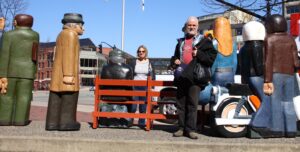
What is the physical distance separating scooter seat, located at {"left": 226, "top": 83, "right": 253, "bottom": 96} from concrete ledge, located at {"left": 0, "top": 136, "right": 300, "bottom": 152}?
1.11 meters

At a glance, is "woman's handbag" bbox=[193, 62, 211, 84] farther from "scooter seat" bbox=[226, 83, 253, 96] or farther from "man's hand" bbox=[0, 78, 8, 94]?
"man's hand" bbox=[0, 78, 8, 94]

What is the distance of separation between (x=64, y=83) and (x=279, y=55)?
11.4 feet

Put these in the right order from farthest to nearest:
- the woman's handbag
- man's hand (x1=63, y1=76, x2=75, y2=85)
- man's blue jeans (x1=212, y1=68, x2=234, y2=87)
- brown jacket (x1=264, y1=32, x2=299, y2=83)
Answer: man's blue jeans (x1=212, y1=68, x2=234, y2=87) → man's hand (x1=63, y1=76, x2=75, y2=85) → brown jacket (x1=264, y1=32, x2=299, y2=83) → the woman's handbag

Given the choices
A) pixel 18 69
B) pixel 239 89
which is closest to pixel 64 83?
pixel 18 69

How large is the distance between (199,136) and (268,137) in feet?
3.48

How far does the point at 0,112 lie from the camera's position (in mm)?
6934

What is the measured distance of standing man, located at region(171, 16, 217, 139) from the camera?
5867 mm

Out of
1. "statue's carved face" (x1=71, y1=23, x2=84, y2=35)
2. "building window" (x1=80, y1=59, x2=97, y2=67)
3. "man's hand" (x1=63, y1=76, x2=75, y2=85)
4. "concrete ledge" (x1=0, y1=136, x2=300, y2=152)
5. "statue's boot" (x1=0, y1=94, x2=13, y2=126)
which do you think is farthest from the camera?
"building window" (x1=80, y1=59, x2=97, y2=67)

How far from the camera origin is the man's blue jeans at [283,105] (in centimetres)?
605

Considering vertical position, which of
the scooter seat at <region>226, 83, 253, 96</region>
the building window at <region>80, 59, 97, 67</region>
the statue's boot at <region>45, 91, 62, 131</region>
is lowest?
the statue's boot at <region>45, 91, 62, 131</region>

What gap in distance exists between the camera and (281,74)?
6070mm

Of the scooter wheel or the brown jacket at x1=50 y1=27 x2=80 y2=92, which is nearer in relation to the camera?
the scooter wheel

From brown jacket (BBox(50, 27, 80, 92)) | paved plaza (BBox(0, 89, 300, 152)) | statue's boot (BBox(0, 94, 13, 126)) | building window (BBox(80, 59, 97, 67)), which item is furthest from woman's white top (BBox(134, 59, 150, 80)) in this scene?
building window (BBox(80, 59, 97, 67))

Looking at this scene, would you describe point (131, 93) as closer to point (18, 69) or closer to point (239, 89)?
point (239, 89)
